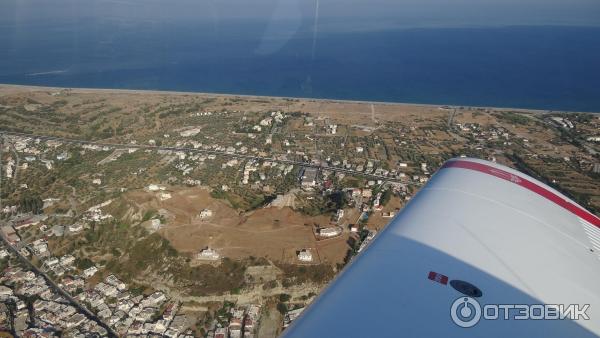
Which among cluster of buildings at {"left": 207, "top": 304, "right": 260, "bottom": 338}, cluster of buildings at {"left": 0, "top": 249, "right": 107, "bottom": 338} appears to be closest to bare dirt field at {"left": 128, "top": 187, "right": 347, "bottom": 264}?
cluster of buildings at {"left": 207, "top": 304, "right": 260, "bottom": 338}

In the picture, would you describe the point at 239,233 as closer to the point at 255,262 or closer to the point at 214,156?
the point at 255,262

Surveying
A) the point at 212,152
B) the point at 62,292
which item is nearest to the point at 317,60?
the point at 212,152

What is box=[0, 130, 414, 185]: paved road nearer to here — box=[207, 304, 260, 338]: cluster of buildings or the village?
the village

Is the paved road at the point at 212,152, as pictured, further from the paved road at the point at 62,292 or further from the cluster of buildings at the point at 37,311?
the cluster of buildings at the point at 37,311

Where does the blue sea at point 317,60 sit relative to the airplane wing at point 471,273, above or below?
below

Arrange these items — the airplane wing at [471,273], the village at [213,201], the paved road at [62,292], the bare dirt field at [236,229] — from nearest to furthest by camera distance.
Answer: the airplane wing at [471,273], the paved road at [62,292], the village at [213,201], the bare dirt field at [236,229]

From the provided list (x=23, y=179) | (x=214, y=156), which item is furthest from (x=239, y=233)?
(x=23, y=179)

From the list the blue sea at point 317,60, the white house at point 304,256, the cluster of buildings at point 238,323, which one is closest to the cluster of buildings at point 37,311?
the cluster of buildings at point 238,323
